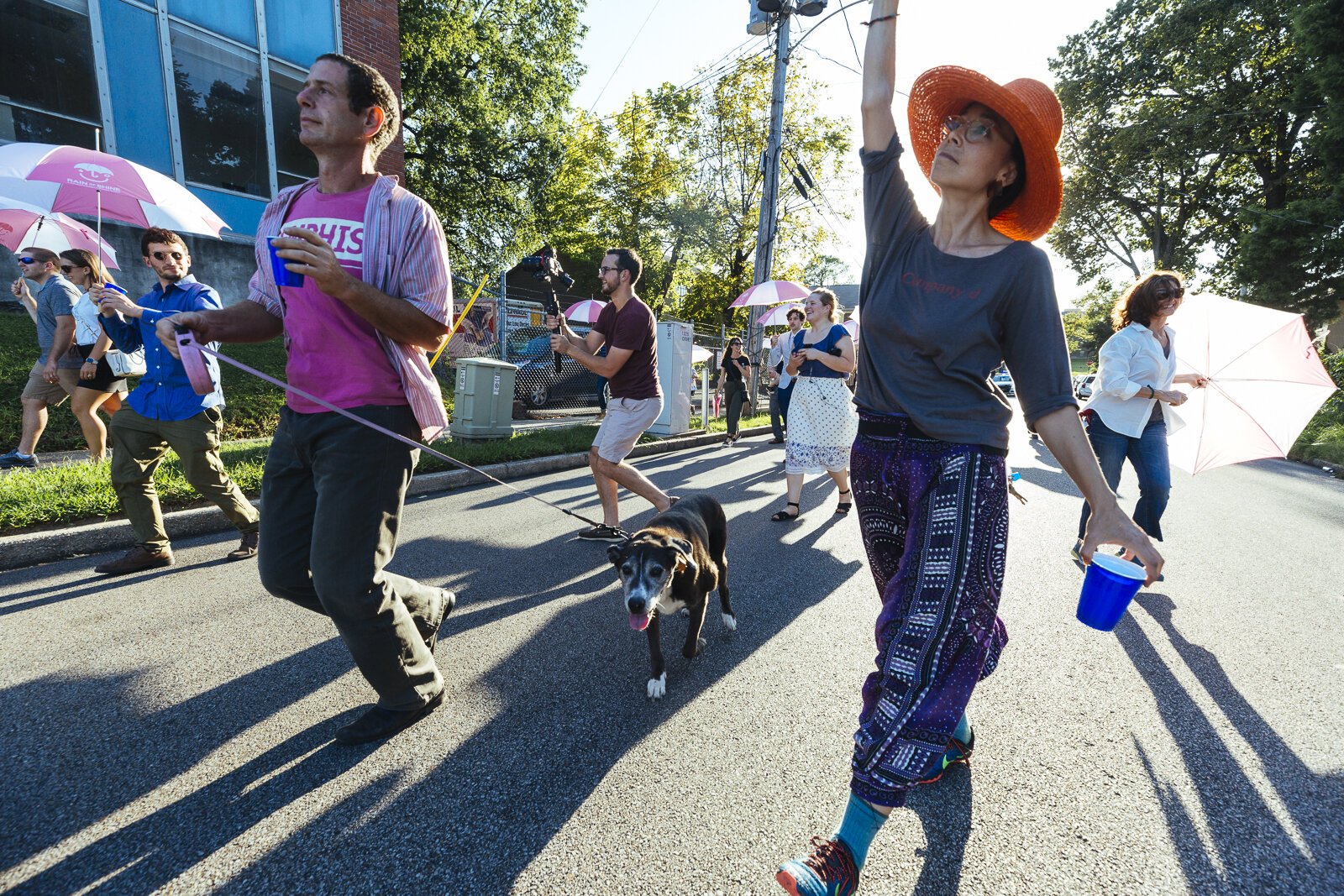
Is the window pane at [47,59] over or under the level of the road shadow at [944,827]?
over

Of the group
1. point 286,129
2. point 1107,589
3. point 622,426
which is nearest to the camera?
point 1107,589

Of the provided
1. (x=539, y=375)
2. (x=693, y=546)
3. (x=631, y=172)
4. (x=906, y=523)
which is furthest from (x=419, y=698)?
(x=631, y=172)

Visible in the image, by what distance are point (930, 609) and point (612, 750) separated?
1370mm

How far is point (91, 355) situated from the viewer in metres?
4.92

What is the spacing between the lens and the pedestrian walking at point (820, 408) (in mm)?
5887

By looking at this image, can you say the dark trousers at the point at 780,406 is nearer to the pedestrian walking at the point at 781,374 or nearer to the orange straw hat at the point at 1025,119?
the pedestrian walking at the point at 781,374

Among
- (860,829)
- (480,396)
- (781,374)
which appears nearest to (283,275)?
(860,829)

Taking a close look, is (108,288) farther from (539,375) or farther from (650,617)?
(539,375)

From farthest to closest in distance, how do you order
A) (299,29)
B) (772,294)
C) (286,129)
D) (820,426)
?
1. (286,129)
2. (299,29)
3. (772,294)
4. (820,426)

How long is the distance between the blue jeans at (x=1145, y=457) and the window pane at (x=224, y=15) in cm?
1644

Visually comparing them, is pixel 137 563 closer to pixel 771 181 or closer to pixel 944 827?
pixel 944 827

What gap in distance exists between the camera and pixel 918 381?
5.79ft

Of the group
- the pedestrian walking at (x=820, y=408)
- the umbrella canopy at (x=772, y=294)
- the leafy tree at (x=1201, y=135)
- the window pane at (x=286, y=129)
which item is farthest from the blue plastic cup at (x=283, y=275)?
the leafy tree at (x=1201, y=135)

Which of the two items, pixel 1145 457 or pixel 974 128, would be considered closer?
pixel 974 128
